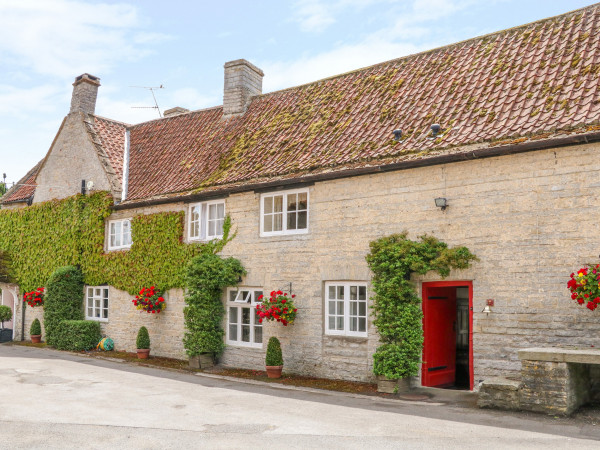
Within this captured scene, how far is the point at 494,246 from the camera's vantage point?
11.5 meters

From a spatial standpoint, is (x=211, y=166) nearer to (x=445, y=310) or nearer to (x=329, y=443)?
(x=445, y=310)

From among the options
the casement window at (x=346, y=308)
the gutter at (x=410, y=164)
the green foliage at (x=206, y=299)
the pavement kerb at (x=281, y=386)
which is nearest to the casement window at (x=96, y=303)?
the pavement kerb at (x=281, y=386)

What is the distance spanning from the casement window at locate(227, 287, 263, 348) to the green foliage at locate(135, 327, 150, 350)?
3093 mm

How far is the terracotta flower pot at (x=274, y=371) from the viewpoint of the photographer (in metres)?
14.2

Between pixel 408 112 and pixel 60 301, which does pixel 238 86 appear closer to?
pixel 408 112

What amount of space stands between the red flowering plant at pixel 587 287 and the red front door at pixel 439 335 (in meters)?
3.35

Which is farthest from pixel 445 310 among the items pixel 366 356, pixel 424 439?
pixel 424 439

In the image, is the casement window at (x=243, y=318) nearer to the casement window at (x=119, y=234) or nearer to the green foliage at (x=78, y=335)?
the casement window at (x=119, y=234)

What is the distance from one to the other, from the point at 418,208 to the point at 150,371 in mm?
8421

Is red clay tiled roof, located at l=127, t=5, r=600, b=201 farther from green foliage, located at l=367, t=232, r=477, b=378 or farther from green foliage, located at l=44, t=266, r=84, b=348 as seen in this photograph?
green foliage, located at l=44, t=266, r=84, b=348

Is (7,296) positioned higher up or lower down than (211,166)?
lower down

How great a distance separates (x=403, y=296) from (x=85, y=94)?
1641 cm

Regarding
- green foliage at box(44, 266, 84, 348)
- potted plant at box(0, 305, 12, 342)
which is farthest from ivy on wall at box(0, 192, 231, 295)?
potted plant at box(0, 305, 12, 342)

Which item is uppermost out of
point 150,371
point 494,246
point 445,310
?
point 494,246
